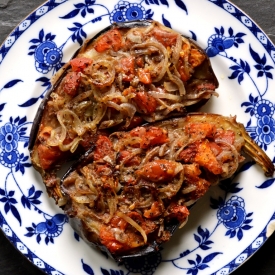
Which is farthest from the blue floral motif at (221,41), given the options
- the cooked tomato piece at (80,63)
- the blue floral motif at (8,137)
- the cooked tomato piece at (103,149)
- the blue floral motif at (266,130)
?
the blue floral motif at (8,137)

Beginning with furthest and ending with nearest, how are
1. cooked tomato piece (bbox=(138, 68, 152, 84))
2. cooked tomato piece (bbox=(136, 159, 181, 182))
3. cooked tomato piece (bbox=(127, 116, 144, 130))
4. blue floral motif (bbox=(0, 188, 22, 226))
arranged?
1. blue floral motif (bbox=(0, 188, 22, 226))
2. cooked tomato piece (bbox=(127, 116, 144, 130))
3. cooked tomato piece (bbox=(138, 68, 152, 84))
4. cooked tomato piece (bbox=(136, 159, 181, 182))

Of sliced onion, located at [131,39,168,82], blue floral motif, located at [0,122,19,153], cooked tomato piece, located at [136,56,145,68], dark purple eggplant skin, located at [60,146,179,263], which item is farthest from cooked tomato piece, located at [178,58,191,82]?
blue floral motif, located at [0,122,19,153]

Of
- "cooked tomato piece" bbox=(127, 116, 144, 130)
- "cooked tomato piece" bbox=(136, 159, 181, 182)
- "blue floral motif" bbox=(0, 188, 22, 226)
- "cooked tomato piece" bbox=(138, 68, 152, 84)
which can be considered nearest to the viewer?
"cooked tomato piece" bbox=(136, 159, 181, 182)

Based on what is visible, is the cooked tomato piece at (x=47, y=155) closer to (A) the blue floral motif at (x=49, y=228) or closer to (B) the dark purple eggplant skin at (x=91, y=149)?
(B) the dark purple eggplant skin at (x=91, y=149)

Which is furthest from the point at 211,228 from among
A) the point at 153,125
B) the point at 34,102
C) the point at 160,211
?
the point at 34,102

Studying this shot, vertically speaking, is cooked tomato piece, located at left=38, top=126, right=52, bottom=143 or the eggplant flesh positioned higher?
the eggplant flesh

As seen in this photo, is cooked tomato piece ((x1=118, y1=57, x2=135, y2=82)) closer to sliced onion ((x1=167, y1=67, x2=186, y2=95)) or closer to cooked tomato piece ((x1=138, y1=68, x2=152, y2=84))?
cooked tomato piece ((x1=138, y1=68, x2=152, y2=84))
